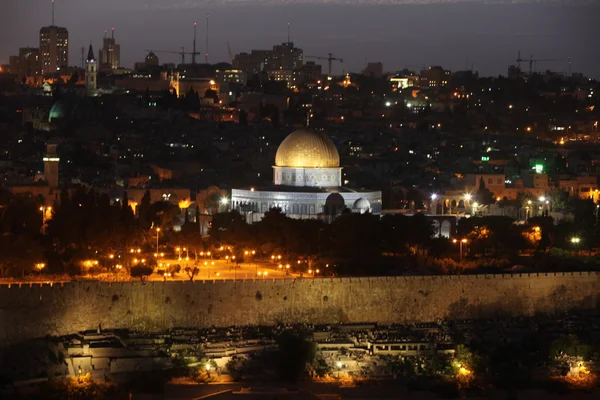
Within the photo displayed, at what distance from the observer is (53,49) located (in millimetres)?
150750

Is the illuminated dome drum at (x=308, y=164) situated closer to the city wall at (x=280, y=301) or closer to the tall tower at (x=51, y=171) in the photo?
the tall tower at (x=51, y=171)

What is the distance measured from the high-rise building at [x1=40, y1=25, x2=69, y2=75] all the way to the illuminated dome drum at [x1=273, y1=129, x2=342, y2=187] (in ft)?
271

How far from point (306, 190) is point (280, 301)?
1859cm

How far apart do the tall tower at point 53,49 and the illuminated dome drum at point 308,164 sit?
271 feet

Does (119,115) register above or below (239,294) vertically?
above

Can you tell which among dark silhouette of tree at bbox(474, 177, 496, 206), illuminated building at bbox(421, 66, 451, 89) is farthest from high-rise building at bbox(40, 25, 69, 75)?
dark silhouette of tree at bbox(474, 177, 496, 206)

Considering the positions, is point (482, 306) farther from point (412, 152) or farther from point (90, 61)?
point (90, 61)

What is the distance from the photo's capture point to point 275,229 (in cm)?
5581

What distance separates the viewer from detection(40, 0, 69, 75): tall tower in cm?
14925

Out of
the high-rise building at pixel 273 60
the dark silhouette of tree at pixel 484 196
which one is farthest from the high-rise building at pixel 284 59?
the dark silhouette of tree at pixel 484 196

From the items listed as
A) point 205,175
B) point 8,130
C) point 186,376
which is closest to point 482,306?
point 186,376

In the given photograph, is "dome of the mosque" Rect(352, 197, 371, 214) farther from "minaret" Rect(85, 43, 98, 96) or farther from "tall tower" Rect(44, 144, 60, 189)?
"minaret" Rect(85, 43, 98, 96)

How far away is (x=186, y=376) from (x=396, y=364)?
14.6ft

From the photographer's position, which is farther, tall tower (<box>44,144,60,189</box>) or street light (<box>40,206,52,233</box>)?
tall tower (<box>44,144,60,189</box>)
